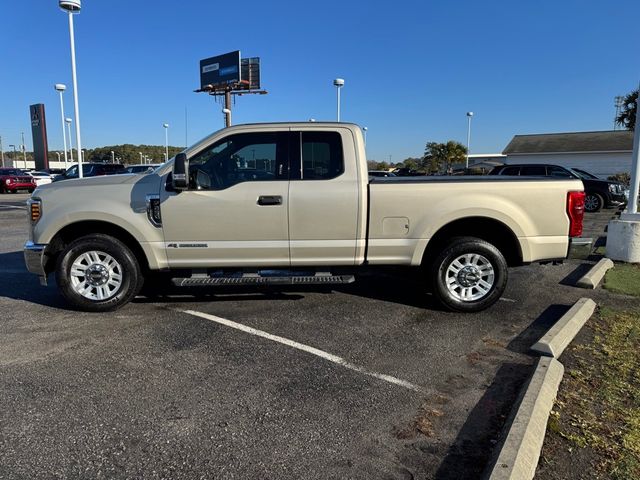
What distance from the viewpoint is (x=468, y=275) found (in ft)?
18.1

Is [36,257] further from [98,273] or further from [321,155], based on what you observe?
[321,155]

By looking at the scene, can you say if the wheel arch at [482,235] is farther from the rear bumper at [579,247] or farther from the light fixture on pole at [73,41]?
the light fixture on pole at [73,41]

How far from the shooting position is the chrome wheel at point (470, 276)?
5.50 m

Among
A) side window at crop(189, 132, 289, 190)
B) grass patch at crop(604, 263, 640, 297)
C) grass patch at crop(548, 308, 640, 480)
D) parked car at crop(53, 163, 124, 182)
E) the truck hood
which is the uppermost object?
parked car at crop(53, 163, 124, 182)

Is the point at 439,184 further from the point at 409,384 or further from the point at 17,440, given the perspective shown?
the point at 17,440

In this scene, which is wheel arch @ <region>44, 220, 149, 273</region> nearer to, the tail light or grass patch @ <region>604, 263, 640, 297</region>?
the tail light

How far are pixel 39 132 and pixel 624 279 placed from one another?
51023mm

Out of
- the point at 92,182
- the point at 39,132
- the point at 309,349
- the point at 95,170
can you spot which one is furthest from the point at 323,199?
the point at 39,132

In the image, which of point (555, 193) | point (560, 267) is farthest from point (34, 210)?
point (560, 267)

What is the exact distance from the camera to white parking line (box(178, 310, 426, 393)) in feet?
12.5

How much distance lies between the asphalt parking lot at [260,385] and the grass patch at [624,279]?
1.16ft

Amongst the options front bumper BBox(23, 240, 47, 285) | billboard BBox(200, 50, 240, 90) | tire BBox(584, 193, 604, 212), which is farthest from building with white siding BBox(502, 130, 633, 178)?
front bumper BBox(23, 240, 47, 285)

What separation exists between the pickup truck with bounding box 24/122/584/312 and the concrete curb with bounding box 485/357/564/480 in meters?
2.00

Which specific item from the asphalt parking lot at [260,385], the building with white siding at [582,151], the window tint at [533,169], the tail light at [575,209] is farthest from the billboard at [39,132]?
the tail light at [575,209]
